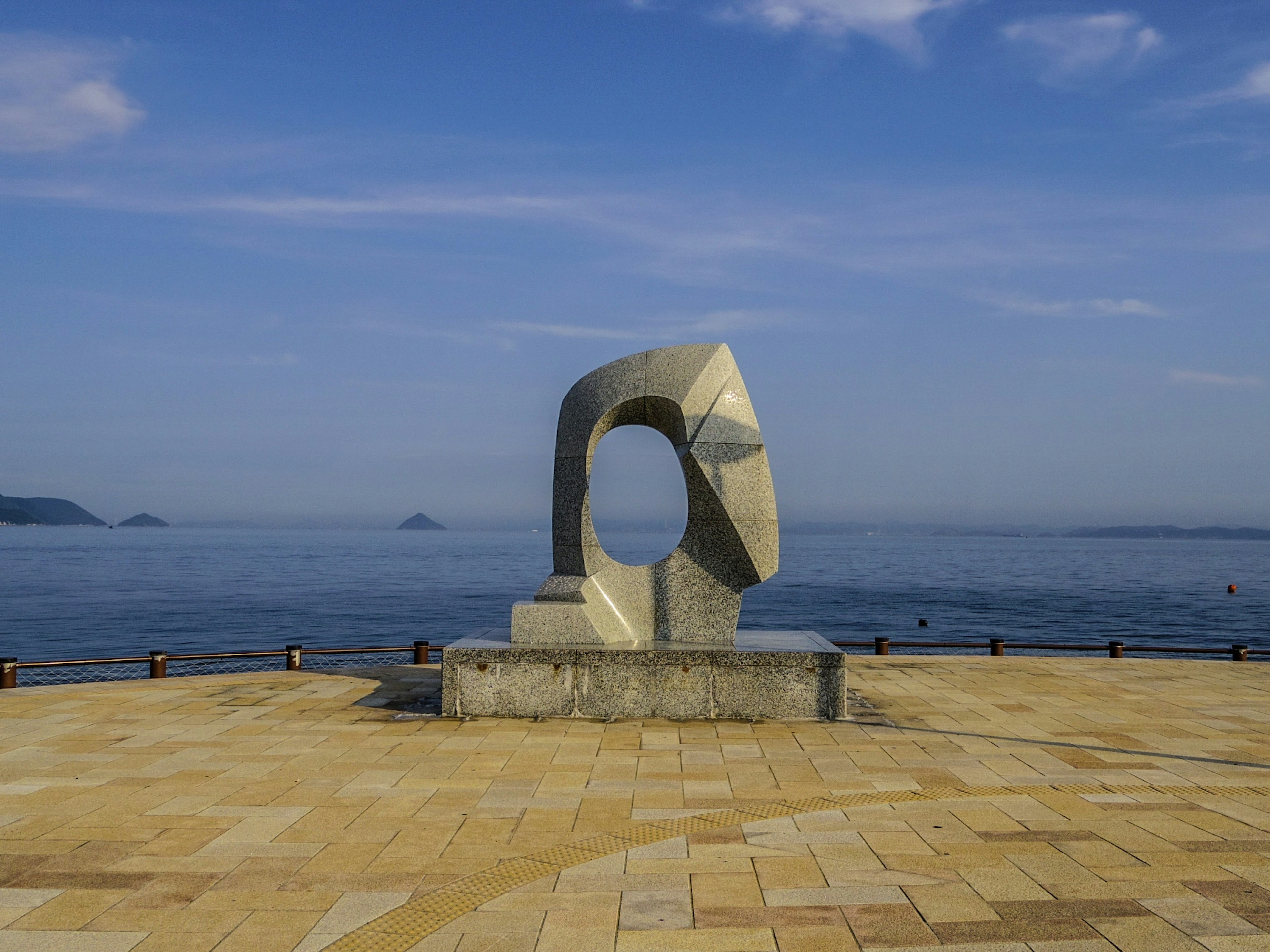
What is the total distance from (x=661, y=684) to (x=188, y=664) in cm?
2321

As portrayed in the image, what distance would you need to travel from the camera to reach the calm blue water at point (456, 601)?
126ft

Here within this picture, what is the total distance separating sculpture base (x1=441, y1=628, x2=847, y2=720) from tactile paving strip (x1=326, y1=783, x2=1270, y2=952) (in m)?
2.80

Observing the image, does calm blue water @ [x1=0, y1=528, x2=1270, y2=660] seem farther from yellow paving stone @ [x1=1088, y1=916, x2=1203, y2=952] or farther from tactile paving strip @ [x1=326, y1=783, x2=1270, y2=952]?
yellow paving stone @ [x1=1088, y1=916, x2=1203, y2=952]

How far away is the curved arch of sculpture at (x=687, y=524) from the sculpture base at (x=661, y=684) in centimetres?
50

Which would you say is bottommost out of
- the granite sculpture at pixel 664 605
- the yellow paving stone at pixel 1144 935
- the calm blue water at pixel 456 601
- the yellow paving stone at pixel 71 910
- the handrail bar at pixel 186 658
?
the calm blue water at pixel 456 601

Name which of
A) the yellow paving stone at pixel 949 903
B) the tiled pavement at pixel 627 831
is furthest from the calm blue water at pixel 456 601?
the yellow paving stone at pixel 949 903

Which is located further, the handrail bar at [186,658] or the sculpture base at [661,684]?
the handrail bar at [186,658]

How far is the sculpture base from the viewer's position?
1103 centimetres

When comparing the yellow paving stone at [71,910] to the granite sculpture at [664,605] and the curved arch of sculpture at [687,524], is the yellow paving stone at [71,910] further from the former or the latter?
the curved arch of sculpture at [687,524]

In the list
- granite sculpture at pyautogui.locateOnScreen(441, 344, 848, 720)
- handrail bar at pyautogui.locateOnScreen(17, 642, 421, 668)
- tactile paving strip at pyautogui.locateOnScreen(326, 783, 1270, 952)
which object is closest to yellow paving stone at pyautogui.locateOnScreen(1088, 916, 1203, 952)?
tactile paving strip at pyautogui.locateOnScreen(326, 783, 1270, 952)

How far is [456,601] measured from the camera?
176ft

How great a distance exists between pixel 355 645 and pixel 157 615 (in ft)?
46.7

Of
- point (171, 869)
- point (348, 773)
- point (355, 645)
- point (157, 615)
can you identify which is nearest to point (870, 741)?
point (348, 773)

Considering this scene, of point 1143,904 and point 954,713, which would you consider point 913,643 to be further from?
point 1143,904
